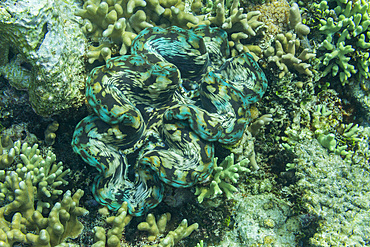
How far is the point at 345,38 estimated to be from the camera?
3275mm

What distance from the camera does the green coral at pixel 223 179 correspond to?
2.40 meters

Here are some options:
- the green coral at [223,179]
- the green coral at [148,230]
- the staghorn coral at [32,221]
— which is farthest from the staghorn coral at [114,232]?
the green coral at [223,179]

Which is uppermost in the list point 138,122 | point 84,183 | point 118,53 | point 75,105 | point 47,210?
point 118,53

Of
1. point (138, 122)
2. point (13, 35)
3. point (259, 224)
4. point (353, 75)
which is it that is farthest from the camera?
point (353, 75)

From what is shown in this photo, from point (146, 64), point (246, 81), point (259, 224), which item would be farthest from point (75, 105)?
point (259, 224)

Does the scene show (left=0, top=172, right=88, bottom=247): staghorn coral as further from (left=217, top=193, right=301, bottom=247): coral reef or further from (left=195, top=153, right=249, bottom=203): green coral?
(left=217, top=193, right=301, bottom=247): coral reef

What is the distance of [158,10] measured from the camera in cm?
274

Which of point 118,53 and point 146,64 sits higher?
point 146,64

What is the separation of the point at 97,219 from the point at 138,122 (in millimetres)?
1082

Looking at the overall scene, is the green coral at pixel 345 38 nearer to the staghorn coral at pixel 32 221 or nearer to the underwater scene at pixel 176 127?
the underwater scene at pixel 176 127

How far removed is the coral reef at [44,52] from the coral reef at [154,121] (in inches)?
11.2

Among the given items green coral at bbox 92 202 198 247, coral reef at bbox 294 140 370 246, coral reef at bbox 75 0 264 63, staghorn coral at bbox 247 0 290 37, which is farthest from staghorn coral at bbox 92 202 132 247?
staghorn coral at bbox 247 0 290 37

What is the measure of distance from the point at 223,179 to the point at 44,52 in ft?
6.45

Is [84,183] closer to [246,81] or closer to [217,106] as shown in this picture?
[217,106]
